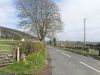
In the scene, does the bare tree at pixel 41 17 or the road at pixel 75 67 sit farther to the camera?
the bare tree at pixel 41 17

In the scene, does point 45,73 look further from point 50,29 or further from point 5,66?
point 50,29

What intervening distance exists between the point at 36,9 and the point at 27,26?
4.92m

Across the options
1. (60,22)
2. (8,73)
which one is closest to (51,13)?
(60,22)

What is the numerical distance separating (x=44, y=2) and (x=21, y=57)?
50674mm

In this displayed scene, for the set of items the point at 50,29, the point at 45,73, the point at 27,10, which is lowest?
the point at 45,73

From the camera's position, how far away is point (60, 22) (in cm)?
7225

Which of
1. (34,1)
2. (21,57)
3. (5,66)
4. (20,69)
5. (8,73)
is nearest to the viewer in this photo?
(8,73)

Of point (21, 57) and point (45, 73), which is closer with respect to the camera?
point (45, 73)

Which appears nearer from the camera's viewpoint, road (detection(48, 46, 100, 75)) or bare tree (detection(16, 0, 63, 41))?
road (detection(48, 46, 100, 75))

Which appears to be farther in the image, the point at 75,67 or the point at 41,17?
the point at 41,17

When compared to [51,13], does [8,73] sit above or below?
below

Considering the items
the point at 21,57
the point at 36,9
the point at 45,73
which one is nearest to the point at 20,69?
the point at 45,73

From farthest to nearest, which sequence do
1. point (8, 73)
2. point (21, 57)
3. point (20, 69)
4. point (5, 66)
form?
point (21, 57)
point (5, 66)
point (20, 69)
point (8, 73)

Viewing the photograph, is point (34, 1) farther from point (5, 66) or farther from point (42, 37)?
point (5, 66)
